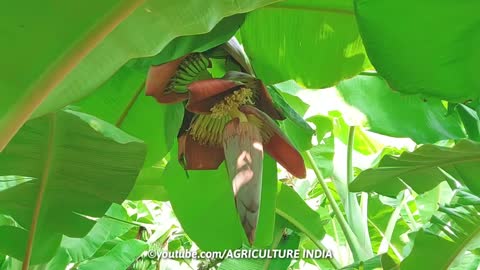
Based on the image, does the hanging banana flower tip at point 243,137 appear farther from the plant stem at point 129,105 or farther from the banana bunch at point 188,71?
the plant stem at point 129,105

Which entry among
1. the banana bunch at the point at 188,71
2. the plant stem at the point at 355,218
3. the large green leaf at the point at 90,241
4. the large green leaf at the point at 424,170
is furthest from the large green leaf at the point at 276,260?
the banana bunch at the point at 188,71

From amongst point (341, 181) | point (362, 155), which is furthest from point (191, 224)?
point (362, 155)

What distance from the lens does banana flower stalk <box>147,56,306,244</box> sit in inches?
23.7

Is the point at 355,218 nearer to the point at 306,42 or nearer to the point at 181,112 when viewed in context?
the point at 306,42

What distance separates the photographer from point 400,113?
109cm

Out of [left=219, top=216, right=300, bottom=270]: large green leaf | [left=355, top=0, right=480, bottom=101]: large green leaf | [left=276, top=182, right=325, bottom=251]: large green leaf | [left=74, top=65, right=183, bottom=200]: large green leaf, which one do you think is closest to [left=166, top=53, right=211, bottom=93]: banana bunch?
[left=74, top=65, right=183, bottom=200]: large green leaf

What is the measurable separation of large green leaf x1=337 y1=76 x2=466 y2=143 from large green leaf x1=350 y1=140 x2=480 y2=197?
0.37 feet

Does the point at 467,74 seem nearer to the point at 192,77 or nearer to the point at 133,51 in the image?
the point at 192,77

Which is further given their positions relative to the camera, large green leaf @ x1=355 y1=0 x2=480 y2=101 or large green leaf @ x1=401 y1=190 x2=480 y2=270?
large green leaf @ x1=401 y1=190 x2=480 y2=270

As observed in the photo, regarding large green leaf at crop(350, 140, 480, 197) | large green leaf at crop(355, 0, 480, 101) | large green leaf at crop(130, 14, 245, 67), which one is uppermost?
large green leaf at crop(130, 14, 245, 67)

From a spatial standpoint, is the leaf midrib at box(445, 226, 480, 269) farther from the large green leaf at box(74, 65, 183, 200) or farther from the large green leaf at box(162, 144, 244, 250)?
the large green leaf at box(74, 65, 183, 200)

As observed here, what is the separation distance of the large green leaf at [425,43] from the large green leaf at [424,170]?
15 cm

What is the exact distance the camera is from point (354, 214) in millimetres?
1433

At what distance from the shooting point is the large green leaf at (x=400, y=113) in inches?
41.4
